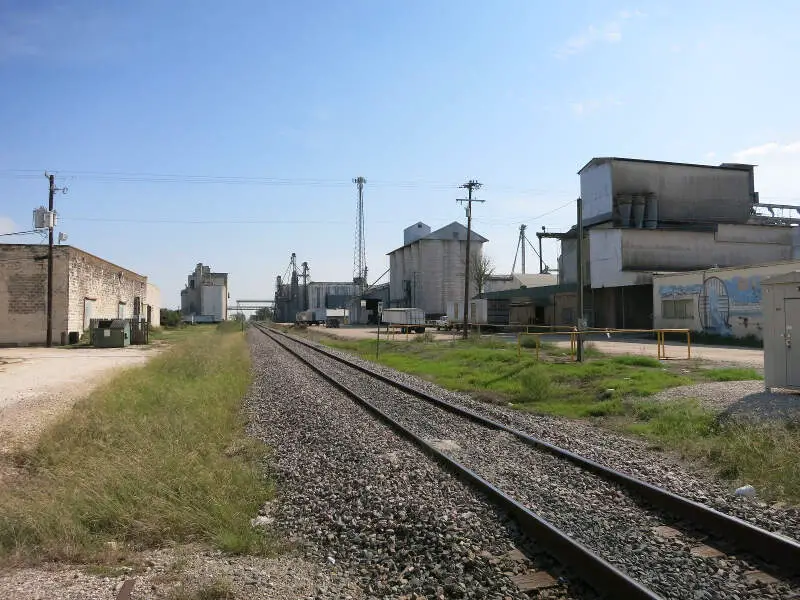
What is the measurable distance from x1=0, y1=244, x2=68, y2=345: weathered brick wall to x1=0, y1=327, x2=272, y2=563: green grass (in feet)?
94.2

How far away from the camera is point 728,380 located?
15625 mm

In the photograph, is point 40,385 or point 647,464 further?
point 40,385

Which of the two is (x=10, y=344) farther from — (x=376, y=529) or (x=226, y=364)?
(x=376, y=529)

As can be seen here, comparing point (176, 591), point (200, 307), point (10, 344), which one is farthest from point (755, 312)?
point (200, 307)

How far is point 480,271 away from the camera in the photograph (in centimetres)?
7862

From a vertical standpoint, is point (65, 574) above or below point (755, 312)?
below

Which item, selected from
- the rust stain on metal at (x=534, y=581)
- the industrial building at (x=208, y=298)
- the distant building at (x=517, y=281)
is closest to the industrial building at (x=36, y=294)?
the rust stain on metal at (x=534, y=581)

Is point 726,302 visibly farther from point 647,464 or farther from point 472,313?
point 472,313

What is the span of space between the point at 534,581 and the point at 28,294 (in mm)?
39191

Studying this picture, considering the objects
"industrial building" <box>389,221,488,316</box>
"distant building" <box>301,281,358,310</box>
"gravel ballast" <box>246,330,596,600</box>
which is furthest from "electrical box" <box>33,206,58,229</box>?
"distant building" <box>301,281,358,310</box>

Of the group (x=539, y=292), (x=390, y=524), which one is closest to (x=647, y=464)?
(x=390, y=524)

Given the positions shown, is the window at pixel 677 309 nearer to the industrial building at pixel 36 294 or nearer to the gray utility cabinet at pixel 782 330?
the gray utility cabinet at pixel 782 330

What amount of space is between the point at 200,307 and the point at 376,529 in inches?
5195

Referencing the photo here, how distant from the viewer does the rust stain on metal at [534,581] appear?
Answer: 4.59 meters
